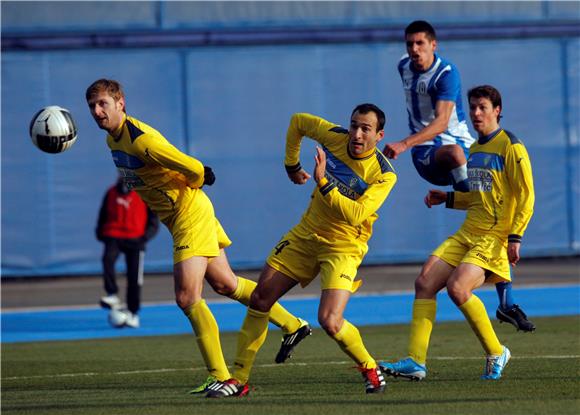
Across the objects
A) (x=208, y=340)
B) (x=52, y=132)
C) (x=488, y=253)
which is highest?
(x=52, y=132)

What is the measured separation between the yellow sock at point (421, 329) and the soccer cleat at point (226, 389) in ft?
4.43

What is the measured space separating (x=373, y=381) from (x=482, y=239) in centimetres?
151

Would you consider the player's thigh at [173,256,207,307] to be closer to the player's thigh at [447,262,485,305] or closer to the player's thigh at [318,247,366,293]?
the player's thigh at [318,247,366,293]

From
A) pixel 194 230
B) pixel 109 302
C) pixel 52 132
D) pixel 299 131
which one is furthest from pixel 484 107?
pixel 109 302

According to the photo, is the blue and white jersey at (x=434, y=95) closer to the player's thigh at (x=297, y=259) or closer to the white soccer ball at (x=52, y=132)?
the player's thigh at (x=297, y=259)

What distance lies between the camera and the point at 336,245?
27.6 ft

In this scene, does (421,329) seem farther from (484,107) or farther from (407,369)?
(484,107)

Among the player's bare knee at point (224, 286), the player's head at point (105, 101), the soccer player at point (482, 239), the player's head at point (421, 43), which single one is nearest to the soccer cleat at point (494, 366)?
the soccer player at point (482, 239)

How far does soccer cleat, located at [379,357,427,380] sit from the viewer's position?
875 centimetres

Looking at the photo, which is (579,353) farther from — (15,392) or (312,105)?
(312,105)

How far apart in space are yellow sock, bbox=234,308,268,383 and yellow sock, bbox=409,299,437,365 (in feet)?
3.82

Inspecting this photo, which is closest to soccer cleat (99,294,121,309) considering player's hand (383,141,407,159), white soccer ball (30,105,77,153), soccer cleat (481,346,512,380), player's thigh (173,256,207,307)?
white soccer ball (30,105,77,153)

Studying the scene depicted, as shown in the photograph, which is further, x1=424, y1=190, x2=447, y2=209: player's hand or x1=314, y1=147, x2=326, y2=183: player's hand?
x1=424, y1=190, x2=447, y2=209: player's hand

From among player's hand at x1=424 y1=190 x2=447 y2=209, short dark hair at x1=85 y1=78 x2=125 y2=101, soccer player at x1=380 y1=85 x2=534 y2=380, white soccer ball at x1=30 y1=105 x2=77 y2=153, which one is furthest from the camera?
white soccer ball at x1=30 y1=105 x2=77 y2=153
